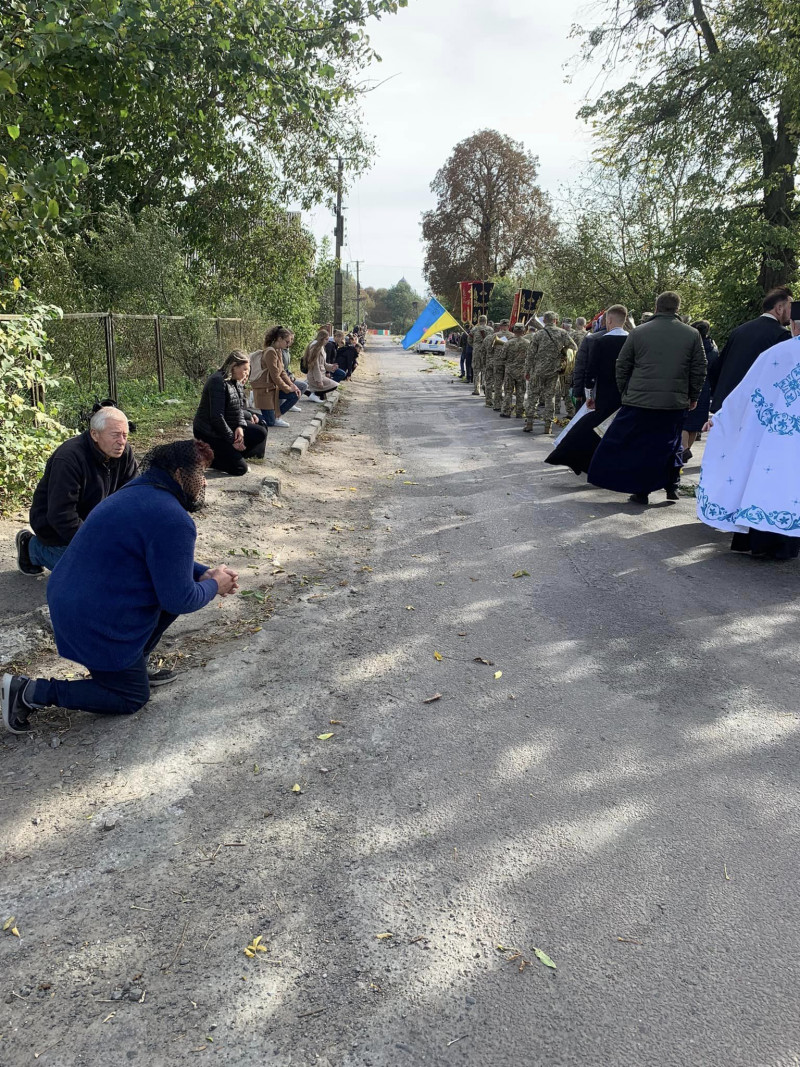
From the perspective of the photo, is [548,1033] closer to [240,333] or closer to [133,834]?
[133,834]

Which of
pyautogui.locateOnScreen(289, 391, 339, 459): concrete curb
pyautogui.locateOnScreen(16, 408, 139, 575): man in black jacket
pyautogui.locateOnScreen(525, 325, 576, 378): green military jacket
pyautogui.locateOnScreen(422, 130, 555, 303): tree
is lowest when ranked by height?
pyautogui.locateOnScreen(289, 391, 339, 459): concrete curb

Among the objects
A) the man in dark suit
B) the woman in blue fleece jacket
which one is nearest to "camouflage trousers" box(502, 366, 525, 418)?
the man in dark suit

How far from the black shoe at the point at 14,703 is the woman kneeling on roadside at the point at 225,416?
524 cm

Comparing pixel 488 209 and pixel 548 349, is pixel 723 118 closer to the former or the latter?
pixel 548 349

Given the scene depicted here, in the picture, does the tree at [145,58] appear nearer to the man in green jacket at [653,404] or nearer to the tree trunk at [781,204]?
the man in green jacket at [653,404]

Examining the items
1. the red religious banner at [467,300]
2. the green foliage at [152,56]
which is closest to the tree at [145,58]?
the green foliage at [152,56]

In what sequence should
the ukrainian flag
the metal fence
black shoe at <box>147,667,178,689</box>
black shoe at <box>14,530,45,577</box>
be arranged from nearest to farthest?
black shoe at <box>147,667,178,689</box>, black shoe at <box>14,530,45,577</box>, the metal fence, the ukrainian flag

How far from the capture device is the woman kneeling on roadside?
9.07m

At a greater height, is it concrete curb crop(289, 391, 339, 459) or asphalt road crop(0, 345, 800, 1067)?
concrete curb crop(289, 391, 339, 459)

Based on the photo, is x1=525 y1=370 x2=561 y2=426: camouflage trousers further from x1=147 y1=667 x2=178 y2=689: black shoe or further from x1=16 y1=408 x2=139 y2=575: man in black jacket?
x1=147 y1=667 x2=178 y2=689: black shoe

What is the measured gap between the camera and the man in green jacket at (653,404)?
27.8ft

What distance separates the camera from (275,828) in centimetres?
314

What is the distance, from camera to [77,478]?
5039 mm

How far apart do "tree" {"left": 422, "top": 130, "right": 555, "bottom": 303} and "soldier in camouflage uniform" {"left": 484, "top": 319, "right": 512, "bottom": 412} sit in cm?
3749
